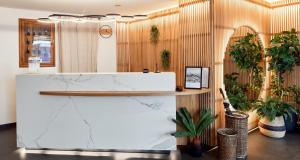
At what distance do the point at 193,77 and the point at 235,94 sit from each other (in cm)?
130

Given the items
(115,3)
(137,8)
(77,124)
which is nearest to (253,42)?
(137,8)

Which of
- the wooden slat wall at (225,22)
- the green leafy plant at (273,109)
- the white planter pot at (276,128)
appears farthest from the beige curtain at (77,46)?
the white planter pot at (276,128)

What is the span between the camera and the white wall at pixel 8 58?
591cm

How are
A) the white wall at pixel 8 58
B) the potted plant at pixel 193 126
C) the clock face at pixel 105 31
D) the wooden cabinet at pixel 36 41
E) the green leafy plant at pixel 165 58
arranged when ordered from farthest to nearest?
the clock face at pixel 105 31, the green leafy plant at pixel 165 58, the wooden cabinet at pixel 36 41, the white wall at pixel 8 58, the potted plant at pixel 193 126

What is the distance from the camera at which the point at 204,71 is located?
4629 mm

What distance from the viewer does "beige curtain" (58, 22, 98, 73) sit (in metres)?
6.66

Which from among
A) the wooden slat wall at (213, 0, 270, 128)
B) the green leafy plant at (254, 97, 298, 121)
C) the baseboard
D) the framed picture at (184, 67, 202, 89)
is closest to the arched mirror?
the wooden slat wall at (213, 0, 270, 128)

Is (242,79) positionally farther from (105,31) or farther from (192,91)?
(105,31)

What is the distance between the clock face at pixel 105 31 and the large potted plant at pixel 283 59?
428 centimetres

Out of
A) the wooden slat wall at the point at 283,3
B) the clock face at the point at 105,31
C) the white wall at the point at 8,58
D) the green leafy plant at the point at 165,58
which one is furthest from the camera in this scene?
the clock face at the point at 105,31

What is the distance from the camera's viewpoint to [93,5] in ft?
18.7

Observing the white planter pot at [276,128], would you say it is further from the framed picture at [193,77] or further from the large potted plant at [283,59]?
the framed picture at [193,77]

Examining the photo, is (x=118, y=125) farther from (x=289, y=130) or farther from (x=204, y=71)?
(x=289, y=130)

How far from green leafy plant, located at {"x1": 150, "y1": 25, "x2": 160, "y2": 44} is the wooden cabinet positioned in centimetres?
262
